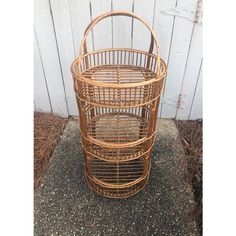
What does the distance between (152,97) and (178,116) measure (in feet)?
3.44

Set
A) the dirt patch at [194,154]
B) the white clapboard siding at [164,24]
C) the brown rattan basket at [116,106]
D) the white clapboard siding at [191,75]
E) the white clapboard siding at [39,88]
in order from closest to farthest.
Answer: the brown rattan basket at [116,106] → the dirt patch at [194,154] → the white clapboard siding at [164,24] → the white clapboard siding at [191,75] → the white clapboard siding at [39,88]

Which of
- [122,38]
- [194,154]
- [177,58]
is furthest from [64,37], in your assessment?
[194,154]

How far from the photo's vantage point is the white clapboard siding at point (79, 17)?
1.69 meters

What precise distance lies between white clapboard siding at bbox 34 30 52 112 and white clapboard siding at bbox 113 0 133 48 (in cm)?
65

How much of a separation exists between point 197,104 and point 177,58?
499 millimetres

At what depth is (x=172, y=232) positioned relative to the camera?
140 centimetres

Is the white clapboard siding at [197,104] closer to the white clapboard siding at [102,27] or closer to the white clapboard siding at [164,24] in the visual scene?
the white clapboard siding at [164,24]

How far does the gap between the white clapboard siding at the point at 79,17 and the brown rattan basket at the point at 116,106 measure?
0.33 m

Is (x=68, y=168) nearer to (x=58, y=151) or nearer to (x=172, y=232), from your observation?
(x=58, y=151)

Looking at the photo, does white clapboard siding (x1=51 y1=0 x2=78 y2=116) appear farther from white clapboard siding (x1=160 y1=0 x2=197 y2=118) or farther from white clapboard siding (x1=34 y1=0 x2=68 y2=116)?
white clapboard siding (x1=160 y1=0 x2=197 y2=118)

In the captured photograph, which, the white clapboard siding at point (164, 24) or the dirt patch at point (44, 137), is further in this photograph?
the dirt patch at point (44, 137)

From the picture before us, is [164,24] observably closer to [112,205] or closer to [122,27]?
[122,27]

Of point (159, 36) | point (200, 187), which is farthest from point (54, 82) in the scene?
point (200, 187)

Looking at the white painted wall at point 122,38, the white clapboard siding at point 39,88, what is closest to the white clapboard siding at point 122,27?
the white painted wall at point 122,38
